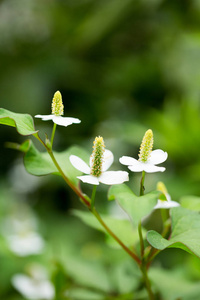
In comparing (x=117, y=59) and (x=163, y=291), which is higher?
(x=117, y=59)

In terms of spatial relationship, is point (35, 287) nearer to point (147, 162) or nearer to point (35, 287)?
point (35, 287)

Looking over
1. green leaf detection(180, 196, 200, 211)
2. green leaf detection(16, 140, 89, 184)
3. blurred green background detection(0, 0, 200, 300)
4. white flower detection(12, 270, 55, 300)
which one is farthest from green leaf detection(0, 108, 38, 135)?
blurred green background detection(0, 0, 200, 300)


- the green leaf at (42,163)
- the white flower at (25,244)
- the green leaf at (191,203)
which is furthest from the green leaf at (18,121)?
the white flower at (25,244)

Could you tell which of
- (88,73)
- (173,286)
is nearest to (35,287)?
(173,286)

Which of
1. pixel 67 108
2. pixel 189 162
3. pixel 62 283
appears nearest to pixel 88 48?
pixel 67 108

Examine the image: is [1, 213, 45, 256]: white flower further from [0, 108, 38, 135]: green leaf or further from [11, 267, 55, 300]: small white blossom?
[0, 108, 38, 135]: green leaf

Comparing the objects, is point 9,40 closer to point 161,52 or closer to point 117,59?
point 117,59
